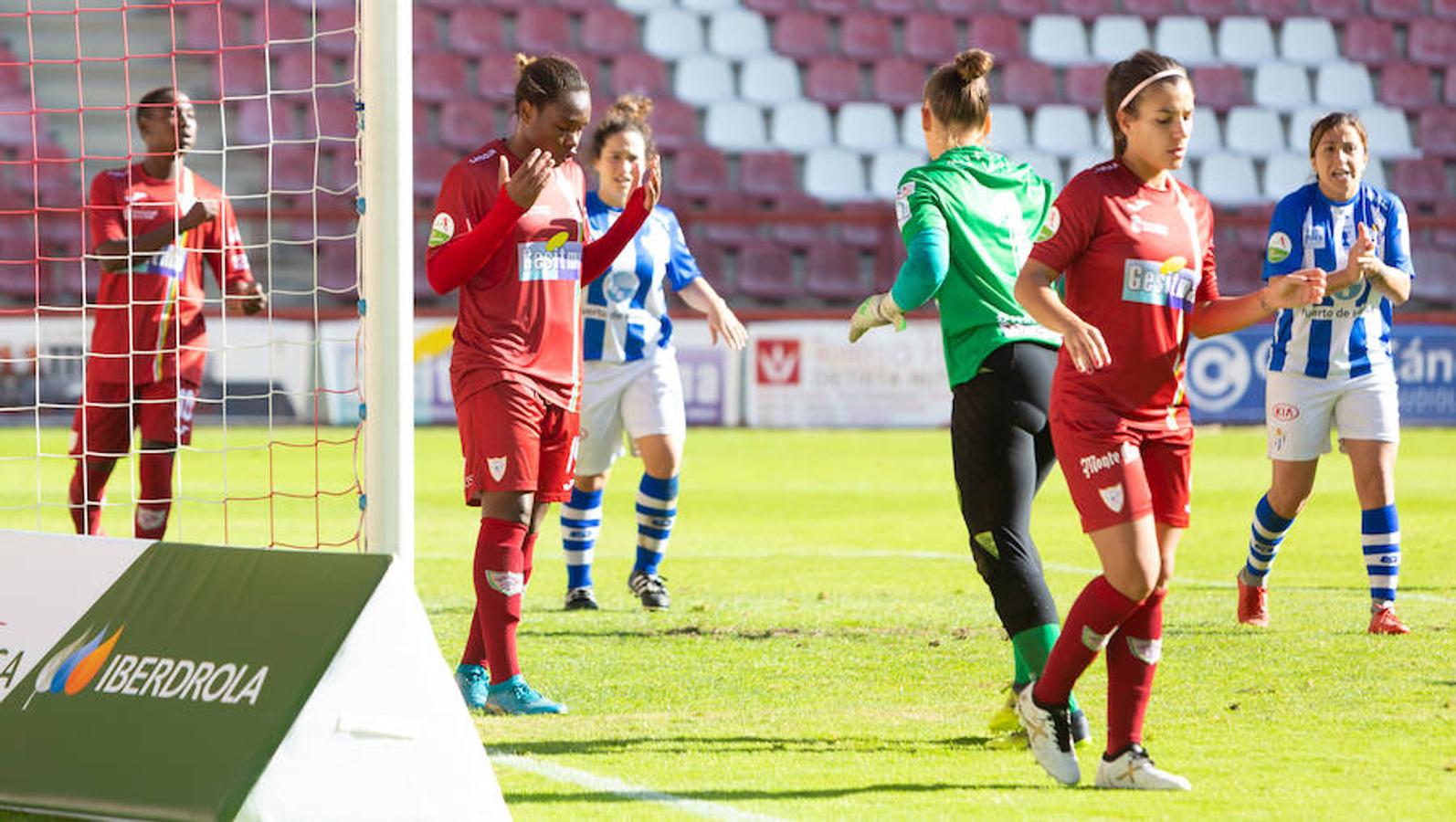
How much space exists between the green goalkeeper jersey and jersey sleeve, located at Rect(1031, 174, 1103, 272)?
464 mm

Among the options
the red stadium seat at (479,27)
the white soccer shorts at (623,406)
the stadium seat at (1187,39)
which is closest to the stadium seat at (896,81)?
the stadium seat at (1187,39)

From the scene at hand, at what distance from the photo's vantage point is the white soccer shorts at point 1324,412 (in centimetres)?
730

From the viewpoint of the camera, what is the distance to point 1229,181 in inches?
930

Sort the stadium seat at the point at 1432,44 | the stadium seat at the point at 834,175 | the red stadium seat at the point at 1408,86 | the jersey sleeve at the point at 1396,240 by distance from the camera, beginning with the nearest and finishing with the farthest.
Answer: the jersey sleeve at the point at 1396,240, the stadium seat at the point at 834,175, the red stadium seat at the point at 1408,86, the stadium seat at the point at 1432,44

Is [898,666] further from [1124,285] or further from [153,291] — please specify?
[153,291]

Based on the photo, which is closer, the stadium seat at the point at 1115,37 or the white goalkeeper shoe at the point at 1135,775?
the white goalkeeper shoe at the point at 1135,775

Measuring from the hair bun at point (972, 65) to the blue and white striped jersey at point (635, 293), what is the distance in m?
3.14

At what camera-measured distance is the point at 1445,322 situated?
19.1 m

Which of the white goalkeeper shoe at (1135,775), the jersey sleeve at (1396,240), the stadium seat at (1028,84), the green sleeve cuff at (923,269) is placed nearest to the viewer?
the white goalkeeper shoe at (1135,775)

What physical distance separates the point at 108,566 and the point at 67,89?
1947cm

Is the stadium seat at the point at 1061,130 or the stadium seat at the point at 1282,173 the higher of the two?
the stadium seat at the point at 1061,130

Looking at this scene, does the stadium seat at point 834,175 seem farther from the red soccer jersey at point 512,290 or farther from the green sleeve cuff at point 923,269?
the green sleeve cuff at point 923,269

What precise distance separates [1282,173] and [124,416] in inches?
746

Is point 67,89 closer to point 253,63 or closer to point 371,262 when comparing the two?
point 253,63
